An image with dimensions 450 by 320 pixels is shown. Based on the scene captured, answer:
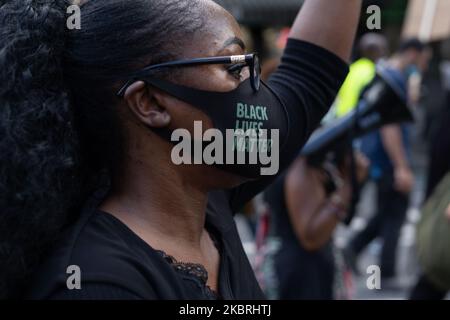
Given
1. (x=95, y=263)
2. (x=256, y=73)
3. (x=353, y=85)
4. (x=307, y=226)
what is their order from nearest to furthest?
(x=95, y=263), (x=256, y=73), (x=307, y=226), (x=353, y=85)

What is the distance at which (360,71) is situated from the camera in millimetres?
6844

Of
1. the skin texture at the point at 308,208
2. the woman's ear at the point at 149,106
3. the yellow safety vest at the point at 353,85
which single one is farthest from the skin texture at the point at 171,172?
the yellow safety vest at the point at 353,85

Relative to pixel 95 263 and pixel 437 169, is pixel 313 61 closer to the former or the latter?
pixel 95 263

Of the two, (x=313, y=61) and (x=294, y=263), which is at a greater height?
(x=313, y=61)

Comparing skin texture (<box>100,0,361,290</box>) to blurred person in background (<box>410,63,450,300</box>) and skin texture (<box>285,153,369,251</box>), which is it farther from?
blurred person in background (<box>410,63,450,300</box>)

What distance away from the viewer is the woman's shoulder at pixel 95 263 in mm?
1357

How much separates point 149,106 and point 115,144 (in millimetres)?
108

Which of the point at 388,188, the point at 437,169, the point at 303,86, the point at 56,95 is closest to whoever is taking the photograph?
the point at 56,95

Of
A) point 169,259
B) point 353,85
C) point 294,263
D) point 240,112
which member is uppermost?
point 353,85

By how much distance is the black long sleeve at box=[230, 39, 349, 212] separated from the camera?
1871 mm

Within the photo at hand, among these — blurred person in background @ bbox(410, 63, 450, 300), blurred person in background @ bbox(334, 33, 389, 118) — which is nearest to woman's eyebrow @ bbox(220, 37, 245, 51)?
blurred person in background @ bbox(410, 63, 450, 300)

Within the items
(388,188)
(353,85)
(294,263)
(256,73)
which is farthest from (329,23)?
(388,188)
